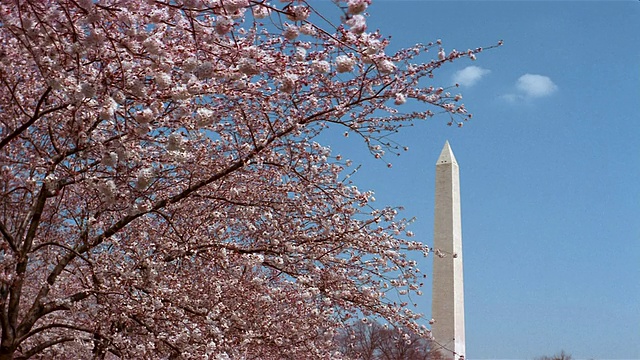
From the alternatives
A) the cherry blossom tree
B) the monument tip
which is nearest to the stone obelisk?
the monument tip

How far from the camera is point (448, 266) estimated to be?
18312mm

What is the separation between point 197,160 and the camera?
570 centimetres

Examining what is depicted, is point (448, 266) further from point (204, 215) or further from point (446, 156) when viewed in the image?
point (204, 215)

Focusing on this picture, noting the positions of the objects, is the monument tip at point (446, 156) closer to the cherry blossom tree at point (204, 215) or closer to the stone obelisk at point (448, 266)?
the stone obelisk at point (448, 266)

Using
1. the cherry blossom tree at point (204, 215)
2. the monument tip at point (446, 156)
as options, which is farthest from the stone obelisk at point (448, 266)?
the cherry blossom tree at point (204, 215)

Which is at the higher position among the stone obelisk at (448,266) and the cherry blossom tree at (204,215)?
the stone obelisk at (448,266)

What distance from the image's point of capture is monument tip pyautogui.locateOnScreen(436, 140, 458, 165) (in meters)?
18.5

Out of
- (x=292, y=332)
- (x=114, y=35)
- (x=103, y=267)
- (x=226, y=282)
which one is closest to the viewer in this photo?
(x=114, y=35)

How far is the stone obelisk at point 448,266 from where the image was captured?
18.1m

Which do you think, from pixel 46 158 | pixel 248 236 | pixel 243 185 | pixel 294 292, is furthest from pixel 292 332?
pixel 46 158

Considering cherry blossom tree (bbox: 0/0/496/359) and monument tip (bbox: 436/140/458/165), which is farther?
monument tip (bbox: 436/140/458/165)

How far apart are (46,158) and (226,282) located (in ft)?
5.72

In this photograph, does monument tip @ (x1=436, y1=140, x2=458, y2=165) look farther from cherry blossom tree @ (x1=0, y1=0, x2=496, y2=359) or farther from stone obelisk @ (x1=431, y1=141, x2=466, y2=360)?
cherry blossom tree @ (x1=0, y1=0, x2=496, y2=359)

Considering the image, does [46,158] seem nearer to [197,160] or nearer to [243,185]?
[197,160]
